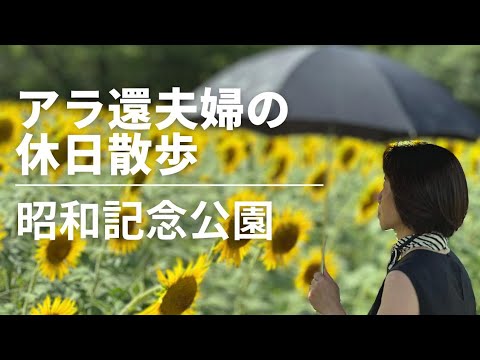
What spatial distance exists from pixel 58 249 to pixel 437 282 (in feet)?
5.06

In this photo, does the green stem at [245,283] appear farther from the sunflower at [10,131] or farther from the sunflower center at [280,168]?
the sunflower center at [280,168]

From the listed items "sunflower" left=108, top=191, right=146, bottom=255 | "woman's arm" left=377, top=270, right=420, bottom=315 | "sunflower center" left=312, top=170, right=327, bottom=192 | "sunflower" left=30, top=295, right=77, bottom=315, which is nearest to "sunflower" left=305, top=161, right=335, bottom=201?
"sunflower center" left=312, top=170, right=327, bottom=192

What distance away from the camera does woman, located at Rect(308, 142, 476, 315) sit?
6.05 feet

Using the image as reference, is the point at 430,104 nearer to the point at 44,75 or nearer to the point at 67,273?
the point at 67,273

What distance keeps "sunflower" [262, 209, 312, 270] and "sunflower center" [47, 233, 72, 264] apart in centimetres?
71

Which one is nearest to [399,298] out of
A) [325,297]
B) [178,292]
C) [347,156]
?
[325,297]

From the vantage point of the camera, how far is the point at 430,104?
5.04m

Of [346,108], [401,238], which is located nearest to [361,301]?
[346,108]

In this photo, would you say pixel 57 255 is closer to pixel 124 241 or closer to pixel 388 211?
pixel 124 241

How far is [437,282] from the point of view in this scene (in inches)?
71.5

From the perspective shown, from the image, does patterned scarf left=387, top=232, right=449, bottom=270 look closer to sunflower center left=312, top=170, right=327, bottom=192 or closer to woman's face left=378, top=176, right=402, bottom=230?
woman's face left=378, top=176, right=402, bottom=230

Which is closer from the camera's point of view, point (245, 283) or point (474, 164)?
point (245, 283)

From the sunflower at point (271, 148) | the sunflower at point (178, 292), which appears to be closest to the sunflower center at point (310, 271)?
the sunflower at point (178, 292)

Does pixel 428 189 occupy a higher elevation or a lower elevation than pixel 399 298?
higher
